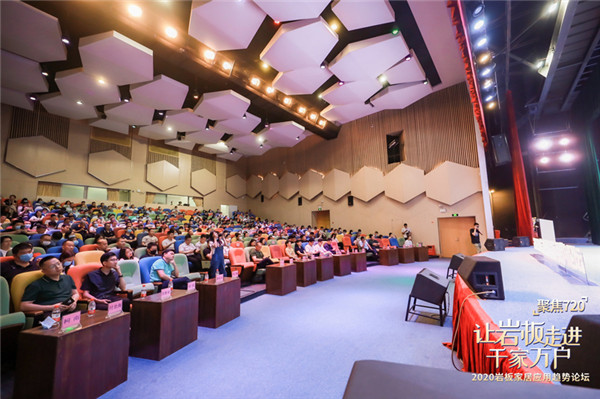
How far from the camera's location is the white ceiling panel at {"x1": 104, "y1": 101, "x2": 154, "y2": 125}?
30.5ft

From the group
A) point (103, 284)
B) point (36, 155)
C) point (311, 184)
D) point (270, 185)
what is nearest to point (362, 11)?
point (103, 284)

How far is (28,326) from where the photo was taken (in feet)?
7.41

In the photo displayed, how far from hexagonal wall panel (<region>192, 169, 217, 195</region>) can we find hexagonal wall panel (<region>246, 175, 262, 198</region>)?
2315 millimetres

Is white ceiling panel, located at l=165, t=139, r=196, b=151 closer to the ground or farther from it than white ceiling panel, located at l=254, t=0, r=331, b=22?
farther from it

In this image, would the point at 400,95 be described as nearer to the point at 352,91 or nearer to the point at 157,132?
the point at 352,91

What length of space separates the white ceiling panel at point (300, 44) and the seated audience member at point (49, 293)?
5873 mm

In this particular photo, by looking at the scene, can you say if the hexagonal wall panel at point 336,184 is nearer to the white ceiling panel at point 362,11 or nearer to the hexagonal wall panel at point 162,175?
the white ceiling panel at point 362,11

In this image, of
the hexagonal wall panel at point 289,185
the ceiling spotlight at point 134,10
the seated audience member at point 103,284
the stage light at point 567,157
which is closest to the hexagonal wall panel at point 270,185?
the hexagonal wall panel at point 289,185

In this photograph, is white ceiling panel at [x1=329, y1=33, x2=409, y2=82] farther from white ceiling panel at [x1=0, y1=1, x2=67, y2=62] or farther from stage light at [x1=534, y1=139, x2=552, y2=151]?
stage light at [x1=534, y1=139, x2=552, y2=151]

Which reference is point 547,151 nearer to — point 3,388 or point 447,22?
point 447,22

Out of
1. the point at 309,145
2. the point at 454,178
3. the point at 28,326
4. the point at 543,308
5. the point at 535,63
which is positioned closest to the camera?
the point at 543,308

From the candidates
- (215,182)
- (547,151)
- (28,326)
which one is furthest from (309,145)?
(28,326)

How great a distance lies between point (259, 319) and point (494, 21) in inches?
341

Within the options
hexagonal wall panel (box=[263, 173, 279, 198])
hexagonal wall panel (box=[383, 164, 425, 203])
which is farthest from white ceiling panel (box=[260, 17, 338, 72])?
hexagonal wall panel (box=[263, 173, 279, 198])
